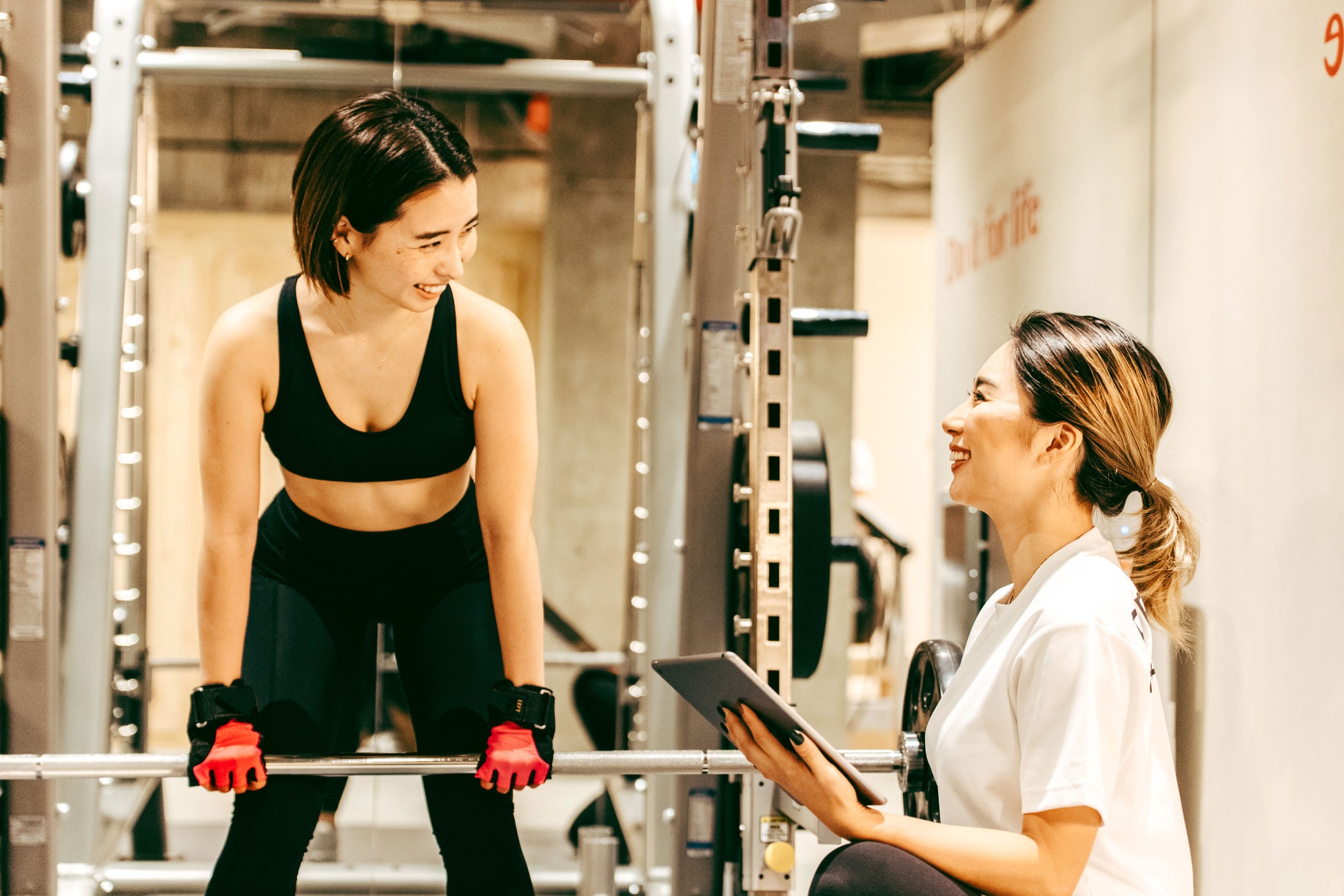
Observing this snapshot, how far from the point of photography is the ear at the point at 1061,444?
1471 mm

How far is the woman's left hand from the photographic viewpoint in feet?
4.74

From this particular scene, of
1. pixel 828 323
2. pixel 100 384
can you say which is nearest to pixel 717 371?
pixel 828 323

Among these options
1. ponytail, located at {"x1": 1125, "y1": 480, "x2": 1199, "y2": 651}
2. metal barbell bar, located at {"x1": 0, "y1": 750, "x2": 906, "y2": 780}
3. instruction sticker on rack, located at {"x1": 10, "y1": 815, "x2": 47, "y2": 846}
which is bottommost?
instruction sticker on rack, located at {"x1": 10, "y1": 815, "x2": 47, "y2": 846}

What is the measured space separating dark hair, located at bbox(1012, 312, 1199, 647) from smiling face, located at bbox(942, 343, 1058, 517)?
19 mm

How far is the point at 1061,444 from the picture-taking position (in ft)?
4.86

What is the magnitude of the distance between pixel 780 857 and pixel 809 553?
1.98 feet

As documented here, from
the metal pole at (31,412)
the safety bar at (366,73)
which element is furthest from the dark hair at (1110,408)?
the metal pole at (31,412)

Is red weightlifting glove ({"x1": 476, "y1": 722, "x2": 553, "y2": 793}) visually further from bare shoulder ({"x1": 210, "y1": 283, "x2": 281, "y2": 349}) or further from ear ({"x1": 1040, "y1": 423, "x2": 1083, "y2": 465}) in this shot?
ear ({"x1": 1040, "y1": 423, "x2": 1083, "y2": 465})

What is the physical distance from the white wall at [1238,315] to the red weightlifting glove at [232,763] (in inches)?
70.7

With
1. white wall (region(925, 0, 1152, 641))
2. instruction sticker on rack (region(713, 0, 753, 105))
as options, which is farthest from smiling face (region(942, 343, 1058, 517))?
white wall (region(925, 0, 1152, 641))

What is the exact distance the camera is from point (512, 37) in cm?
408

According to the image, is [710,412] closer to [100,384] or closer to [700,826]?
[700,826]

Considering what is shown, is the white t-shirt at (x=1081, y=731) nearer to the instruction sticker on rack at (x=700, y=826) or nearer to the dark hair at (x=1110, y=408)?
the dark hair at (x=1110, y=408)

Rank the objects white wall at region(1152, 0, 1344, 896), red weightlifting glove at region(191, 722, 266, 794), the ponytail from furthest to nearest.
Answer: white wall at region(1152, 0, 1344, 896)
red weightlifting glove at region(191, 722, 266, 794)
the ponytail
